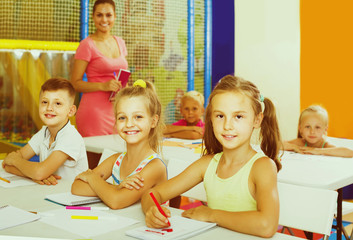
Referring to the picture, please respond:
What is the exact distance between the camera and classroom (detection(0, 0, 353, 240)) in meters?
1.35

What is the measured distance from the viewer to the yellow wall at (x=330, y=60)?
383 cm

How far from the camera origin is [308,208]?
1.39m

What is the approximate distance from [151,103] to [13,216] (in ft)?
2.14

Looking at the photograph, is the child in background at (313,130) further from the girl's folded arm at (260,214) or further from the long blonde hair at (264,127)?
the girl's folded arm at (260,214)

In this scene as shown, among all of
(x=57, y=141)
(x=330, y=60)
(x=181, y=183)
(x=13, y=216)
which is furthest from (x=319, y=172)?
(x=330, y=60)

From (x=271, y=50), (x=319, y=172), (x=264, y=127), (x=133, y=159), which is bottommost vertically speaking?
(x=319, y=172)

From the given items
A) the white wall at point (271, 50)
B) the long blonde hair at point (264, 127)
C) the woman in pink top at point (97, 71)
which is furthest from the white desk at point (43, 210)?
Answer: the white wall at point (271, 50)

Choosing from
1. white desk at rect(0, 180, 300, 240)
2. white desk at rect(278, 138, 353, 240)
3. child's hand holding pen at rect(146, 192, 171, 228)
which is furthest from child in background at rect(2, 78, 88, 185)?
white desk at rect(278, 138, 353, 240)

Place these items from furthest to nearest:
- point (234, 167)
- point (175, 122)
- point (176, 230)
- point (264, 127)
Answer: point (175, 122), point (264, 127), point (234, 167), point (176, 230)

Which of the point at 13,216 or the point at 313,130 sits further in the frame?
the point at 313,130

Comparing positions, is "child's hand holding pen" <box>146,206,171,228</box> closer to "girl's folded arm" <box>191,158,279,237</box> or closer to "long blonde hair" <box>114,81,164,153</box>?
"girl's folded arm" <box>191,158,279,237</box>

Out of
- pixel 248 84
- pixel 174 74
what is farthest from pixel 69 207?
pixel 174 74

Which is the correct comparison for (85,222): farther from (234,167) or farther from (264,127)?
(264,127)

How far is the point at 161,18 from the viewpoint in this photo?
17.3 feet
